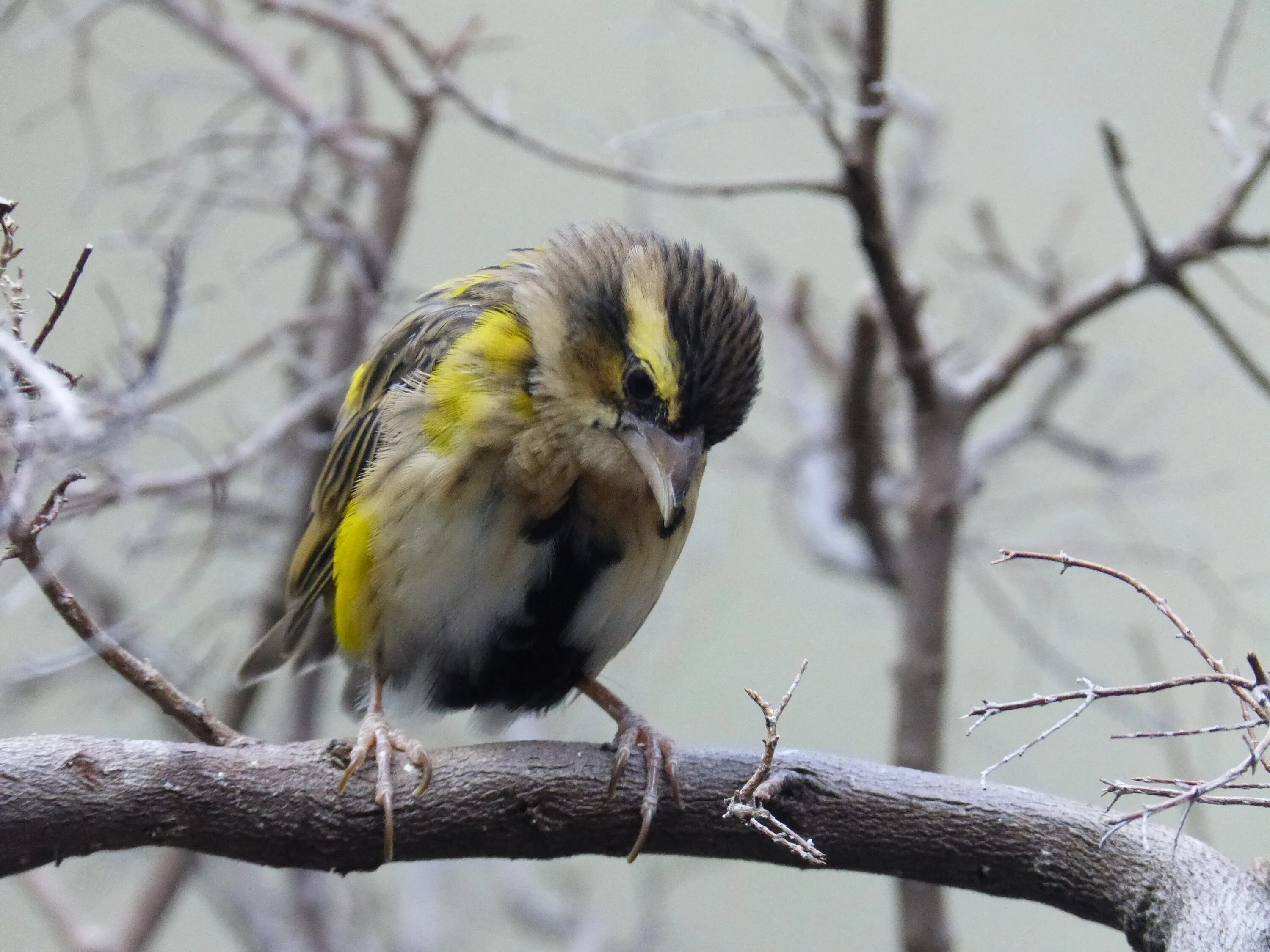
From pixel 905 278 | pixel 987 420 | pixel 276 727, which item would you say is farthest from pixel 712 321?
pixel 987 420

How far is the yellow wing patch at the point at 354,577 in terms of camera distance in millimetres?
2076

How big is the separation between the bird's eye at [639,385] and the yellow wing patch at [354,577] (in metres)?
0.49

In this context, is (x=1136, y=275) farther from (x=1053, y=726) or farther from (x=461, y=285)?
(x=1053, y=726)

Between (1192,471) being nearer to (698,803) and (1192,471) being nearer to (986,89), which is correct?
(986,89)

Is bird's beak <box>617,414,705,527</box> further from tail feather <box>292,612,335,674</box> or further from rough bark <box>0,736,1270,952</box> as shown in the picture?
tail feather <box>292,612,335,674</box>

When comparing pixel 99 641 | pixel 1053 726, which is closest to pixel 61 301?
pixel 99 641

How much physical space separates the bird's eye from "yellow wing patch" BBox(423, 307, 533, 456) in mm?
178

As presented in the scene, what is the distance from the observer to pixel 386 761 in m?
1.65

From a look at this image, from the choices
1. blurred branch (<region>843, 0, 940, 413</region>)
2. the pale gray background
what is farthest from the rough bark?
the pale gray background

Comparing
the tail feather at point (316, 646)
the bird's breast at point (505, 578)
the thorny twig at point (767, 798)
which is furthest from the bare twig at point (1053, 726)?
the tail feather at point (316, 646)

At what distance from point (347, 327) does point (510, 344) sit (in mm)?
1254

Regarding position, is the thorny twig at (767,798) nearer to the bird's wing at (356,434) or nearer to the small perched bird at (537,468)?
the small perched bird at (537,468)

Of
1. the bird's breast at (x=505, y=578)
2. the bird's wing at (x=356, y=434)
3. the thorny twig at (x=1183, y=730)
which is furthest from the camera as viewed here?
the bird's wing at (x=356, y=434)

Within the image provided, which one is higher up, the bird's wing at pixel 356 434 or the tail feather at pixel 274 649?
the bird's wing at pixel 356 434
